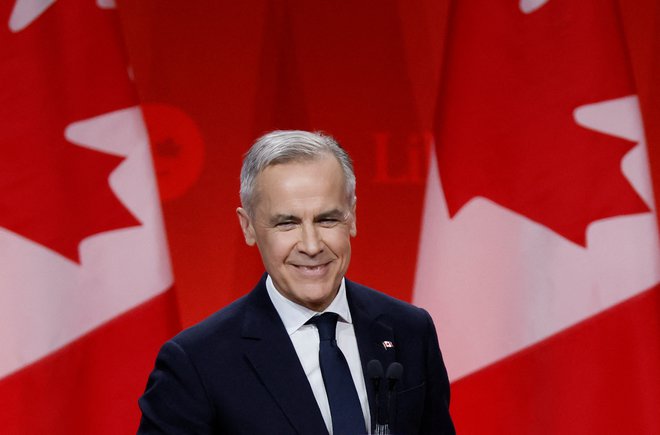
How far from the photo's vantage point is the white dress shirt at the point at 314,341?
1.78 m

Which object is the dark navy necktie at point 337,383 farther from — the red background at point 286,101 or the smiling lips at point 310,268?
the red background at point 286,101

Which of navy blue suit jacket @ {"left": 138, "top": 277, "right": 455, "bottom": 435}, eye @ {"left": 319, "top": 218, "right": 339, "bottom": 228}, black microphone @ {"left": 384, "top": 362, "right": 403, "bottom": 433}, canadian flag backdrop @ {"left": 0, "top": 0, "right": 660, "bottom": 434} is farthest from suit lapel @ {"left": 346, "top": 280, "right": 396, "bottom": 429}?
canadian flag backdrop @ {"left": 0, "top": 0, "right": 660, "bottom": 434}

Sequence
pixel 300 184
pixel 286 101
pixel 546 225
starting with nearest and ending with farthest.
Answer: pixel 300 184 < pixel 546 225 < pixel 286 101

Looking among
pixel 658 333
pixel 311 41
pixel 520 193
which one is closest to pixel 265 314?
pixel 520 193

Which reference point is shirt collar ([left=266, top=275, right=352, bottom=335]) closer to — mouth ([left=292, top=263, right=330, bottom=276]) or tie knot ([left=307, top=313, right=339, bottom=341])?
tie knot ([left=307, top=313, right=339, bottom=341])

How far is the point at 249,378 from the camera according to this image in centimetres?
174

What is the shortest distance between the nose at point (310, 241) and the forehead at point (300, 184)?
45mm

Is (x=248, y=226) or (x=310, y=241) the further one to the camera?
(x=248, y=226)

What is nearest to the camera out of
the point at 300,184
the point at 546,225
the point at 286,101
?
the point at 300,184

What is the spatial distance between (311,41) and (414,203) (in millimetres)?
738

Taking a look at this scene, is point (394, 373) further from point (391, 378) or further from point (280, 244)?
point (280, 244)

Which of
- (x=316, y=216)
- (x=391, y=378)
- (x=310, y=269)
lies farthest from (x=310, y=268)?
(x=391, y=378)

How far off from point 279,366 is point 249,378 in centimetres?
6

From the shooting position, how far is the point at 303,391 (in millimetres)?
1721
